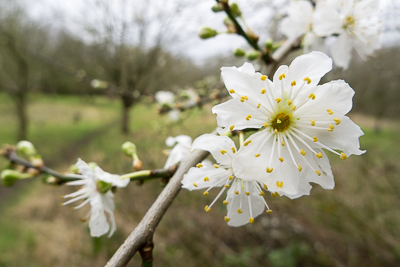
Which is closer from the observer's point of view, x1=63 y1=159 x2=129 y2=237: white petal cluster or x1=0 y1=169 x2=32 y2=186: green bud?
x1=63 y1=159 x2=129 y2=237: white petal cluster

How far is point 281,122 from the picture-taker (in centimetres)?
82

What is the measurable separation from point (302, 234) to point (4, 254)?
13.8 feet

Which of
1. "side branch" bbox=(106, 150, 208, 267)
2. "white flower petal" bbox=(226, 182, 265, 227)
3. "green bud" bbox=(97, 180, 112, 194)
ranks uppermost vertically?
"side branch" bbox=(106, 150, 208, 267)

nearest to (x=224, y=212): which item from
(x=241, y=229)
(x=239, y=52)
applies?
(x=241, y=229)

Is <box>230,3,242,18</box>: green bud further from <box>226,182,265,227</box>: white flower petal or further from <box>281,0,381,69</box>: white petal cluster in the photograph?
<box>226,182,265,227</box>: white flower petal

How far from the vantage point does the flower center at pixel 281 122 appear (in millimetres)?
812

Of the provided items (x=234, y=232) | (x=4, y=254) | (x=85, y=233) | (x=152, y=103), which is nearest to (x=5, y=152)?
(x=152, y=103)

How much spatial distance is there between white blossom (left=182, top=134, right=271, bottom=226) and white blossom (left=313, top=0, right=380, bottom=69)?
2.13ft

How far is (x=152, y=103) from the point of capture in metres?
3.01

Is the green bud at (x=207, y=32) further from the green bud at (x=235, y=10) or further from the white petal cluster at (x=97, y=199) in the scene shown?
the white petal cluster at (x=97, y=199)

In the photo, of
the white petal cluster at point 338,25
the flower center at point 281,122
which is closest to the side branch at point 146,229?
the flower center at point 281,122

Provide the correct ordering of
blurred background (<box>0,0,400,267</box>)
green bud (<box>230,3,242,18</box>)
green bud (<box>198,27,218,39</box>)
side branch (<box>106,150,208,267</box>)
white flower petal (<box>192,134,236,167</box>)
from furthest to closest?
blurred background (<box>0,0,400,267</box>) < green bud (<box>198,27,218,39</box>) < green bud (<box>230,3,242,18</box>) < white flower petal (<box>192,134,236,167</box>) < side branch (<box>106,150,208,267</box>)

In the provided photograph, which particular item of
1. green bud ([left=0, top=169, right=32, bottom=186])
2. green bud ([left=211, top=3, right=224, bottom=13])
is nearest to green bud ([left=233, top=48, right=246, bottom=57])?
green bud ([left=211, top=3, right=224, bottom=13])

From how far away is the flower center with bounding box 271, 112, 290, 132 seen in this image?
0.81 metres
